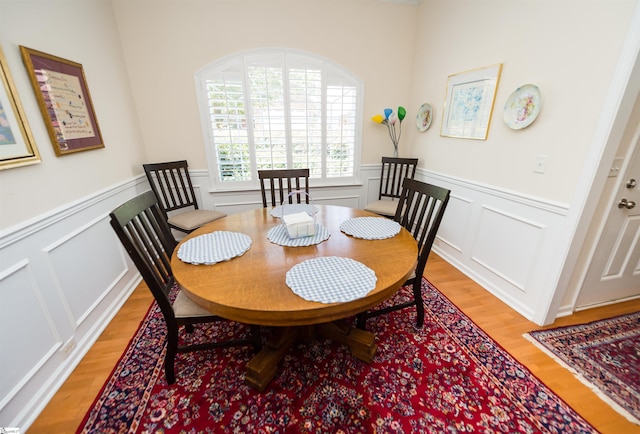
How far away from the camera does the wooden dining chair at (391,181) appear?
2.78m

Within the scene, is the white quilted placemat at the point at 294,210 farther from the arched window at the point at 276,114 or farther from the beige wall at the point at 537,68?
the beige wall at the point at 537,68

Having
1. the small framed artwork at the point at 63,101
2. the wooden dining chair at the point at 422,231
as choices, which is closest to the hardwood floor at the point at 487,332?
the wooden dining chair at the point at 422,231

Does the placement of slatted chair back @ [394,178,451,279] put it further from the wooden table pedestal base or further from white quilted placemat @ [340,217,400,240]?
the wooden table pedestal base

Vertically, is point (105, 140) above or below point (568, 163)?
above

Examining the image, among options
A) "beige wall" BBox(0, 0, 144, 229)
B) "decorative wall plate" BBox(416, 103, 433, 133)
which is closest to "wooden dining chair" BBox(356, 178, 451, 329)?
"decorative wall plate" BBox(416, 103, 433, 133)

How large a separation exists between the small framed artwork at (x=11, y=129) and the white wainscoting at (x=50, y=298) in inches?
12.5

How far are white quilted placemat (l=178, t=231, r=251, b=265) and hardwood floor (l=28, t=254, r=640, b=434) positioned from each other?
95 centimetres

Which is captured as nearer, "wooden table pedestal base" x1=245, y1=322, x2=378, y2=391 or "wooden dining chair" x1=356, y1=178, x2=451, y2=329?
"wooden table pedestal base" x1=245, y1=322, x2=378, y2=391

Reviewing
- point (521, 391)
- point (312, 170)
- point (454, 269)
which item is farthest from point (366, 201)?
point (521, 391)

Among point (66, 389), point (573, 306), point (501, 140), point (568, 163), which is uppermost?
point (501, 140)

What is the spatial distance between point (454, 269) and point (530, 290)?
693 millimetres

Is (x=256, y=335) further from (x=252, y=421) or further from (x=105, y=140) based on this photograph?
(x=105, y=140)

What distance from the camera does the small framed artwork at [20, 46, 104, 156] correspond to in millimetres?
1442

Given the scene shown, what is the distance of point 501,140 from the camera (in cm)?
199
